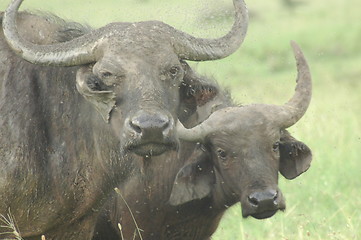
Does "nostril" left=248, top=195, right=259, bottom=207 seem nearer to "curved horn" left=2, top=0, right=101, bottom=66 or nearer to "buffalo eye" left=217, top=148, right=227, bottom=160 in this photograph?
"buffalo eye" left=217, top=148, right=227, bottom=160

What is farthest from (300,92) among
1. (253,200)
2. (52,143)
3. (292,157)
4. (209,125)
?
(52,143)

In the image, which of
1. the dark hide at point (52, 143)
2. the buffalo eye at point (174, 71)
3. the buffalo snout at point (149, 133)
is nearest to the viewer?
the buffalo snout at point (149, 133)

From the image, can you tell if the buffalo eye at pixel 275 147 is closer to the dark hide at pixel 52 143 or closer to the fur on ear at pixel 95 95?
the dark hide at pixel 52 143

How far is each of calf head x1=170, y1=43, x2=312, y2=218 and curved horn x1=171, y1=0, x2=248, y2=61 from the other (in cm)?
57

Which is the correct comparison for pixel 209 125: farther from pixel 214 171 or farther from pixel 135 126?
pixel 135 126

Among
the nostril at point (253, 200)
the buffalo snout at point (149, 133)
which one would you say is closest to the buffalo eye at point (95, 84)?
the buffalo snout at point (149, 133)

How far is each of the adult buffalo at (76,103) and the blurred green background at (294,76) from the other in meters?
1.16

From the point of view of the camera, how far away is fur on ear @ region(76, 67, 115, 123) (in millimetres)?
7223

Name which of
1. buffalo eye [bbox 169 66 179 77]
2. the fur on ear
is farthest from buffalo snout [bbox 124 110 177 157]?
buffalo eye [bbox 169 66 179 77]

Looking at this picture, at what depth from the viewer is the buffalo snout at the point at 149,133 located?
677cm

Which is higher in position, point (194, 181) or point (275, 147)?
point (275, 147)

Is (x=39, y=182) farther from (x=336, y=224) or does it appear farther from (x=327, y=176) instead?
(x=327, y=176)

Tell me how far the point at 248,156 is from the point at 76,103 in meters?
1.31

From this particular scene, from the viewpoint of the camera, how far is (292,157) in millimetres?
8344
